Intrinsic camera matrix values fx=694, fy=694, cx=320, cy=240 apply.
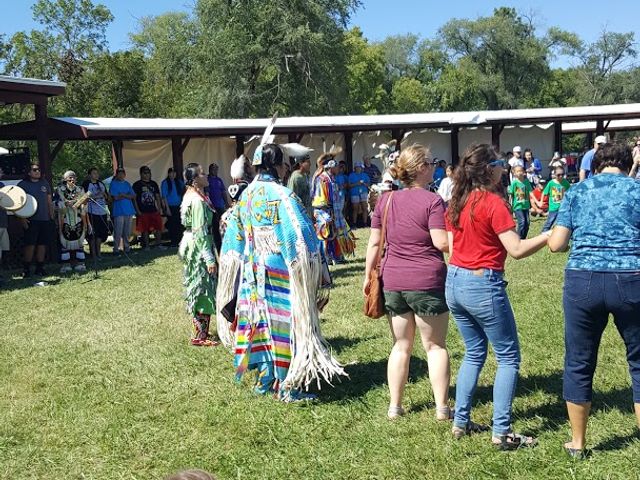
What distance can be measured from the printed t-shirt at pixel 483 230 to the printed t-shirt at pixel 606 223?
312mm

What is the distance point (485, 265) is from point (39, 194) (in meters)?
9.45

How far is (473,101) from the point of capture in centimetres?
5466

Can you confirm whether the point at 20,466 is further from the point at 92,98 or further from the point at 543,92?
the point at 543,92

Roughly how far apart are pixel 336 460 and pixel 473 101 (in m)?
53.6

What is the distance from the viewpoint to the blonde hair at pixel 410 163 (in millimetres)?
4016

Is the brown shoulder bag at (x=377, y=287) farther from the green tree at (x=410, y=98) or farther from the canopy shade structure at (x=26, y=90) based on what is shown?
the green tree at (x=410, y=98)

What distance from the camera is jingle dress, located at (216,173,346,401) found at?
15.3 feet

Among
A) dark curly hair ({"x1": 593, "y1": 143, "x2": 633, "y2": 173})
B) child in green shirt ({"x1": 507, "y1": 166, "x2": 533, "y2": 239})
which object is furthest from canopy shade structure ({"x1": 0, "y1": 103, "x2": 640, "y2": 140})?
A: dark curly hair ({"x1": 593, "y1": 143, "x2": 633, "y2": 173})

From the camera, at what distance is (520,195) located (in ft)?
38.0

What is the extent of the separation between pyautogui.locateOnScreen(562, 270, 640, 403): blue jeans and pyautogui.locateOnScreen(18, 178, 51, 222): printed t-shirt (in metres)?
9.77

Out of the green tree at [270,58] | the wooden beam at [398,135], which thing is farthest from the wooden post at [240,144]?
the green tree at [270,58]

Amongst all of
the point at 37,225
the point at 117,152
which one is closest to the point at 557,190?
the point at 37,225

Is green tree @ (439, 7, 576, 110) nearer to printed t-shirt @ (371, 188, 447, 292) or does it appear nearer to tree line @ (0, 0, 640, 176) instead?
tree line @ (0, 0, 640, 176)

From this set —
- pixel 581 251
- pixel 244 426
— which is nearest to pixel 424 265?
pixel 581 251
